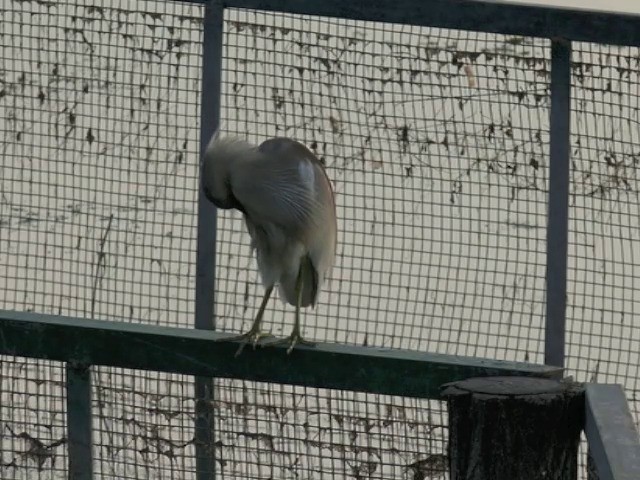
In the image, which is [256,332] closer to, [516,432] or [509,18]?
[509,18]

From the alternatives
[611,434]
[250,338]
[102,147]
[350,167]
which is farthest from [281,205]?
[611,434]

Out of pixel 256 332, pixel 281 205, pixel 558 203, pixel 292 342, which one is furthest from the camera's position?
pixel 281 205

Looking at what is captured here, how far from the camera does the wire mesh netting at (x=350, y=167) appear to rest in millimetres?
5934

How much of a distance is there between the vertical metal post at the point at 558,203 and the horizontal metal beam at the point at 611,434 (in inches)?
65.2

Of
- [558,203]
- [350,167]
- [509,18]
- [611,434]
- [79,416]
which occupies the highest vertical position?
[509,18]

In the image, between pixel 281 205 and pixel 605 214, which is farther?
pixel 281 205

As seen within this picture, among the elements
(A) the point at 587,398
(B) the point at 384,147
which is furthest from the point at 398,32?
(A) the point at 587,398

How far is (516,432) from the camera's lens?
3936 mm

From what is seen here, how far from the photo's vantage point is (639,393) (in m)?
6.01

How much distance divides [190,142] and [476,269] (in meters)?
1.21

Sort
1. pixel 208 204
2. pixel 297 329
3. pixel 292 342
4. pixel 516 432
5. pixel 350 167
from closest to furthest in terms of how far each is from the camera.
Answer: pixel 516 432
pixel 292 342
pixel 297 329
pixel 208 204
pixel 350 167

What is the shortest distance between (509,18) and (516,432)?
7.11 ft

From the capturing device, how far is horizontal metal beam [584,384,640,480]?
3.30 metres

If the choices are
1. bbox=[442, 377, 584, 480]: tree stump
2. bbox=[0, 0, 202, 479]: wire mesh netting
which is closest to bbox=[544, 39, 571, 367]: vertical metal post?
bbox=[0, 0, 202, 479]: wire mesh netting
